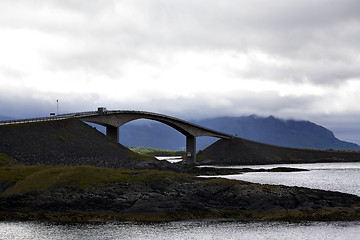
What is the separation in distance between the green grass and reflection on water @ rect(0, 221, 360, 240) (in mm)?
11691

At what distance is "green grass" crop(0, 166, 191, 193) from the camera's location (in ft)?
197

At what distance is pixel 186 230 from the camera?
1796 inches

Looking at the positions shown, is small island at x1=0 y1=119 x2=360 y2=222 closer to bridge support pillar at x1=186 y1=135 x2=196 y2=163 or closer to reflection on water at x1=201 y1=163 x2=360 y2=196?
reflection on water at x1=201 y1=163 x2=360 y2=196

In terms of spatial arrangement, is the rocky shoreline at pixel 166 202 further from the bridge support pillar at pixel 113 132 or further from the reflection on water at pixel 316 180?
the bridge support pillar at pixel 113 132

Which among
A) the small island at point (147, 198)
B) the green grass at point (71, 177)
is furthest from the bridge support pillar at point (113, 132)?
the green grass at point (71, 177)

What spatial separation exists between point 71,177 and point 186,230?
23.4 metres

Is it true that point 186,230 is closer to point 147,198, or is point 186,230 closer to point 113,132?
point 147,198

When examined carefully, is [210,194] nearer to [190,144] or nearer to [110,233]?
[110,233]

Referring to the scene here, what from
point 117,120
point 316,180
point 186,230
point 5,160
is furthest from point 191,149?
point 186,230

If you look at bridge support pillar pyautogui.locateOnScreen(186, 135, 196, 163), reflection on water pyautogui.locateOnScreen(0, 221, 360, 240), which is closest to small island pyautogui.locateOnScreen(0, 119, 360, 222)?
reflection on water pyautogui.locateOnScreen(0, 221, 360, 240)

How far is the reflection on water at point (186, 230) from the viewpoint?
42.8m

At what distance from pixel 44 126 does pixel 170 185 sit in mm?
53955

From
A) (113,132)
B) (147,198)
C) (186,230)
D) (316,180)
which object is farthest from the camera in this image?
(113,132)

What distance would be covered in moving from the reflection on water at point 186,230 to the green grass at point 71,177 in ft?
38.4
